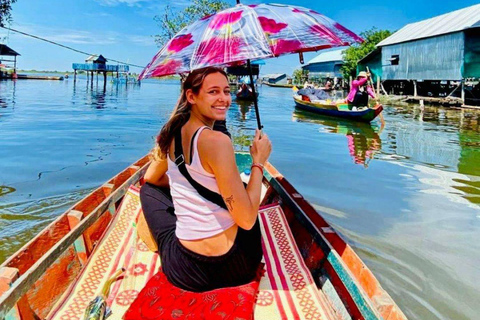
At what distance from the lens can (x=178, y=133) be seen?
200 centimetres

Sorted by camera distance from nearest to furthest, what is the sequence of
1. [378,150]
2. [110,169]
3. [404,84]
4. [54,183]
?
[54,183] < [110,169] < [378,150] < [404,84]

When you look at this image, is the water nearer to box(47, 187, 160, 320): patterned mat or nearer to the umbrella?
box(47, 187, 160, 320): patterned mat

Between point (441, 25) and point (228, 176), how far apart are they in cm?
2883

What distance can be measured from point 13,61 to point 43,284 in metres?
54.7

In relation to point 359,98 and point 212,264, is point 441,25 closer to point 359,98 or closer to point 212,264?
point 359,98

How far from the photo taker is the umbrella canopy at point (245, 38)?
218cm

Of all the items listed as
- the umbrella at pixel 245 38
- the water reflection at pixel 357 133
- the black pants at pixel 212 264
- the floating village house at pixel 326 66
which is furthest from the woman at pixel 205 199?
the floating village house at pixel 326 66

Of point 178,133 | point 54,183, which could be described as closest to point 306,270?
point 178,133

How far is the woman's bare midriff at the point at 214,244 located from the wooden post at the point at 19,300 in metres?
0.92

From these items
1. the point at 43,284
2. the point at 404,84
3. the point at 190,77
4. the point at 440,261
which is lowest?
the point at 440,261

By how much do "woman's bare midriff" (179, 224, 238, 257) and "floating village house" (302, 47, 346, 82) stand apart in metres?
51.6

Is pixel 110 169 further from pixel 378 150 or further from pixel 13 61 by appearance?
pixel 13 61

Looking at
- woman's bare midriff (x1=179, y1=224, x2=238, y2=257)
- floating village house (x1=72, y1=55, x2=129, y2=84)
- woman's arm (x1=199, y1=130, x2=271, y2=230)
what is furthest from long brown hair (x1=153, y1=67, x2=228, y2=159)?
floating village house (x1=72, y1=55, x2=129, y2=84)

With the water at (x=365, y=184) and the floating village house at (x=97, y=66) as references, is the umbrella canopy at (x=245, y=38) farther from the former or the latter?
the floating village house at (x=97, y=66)
